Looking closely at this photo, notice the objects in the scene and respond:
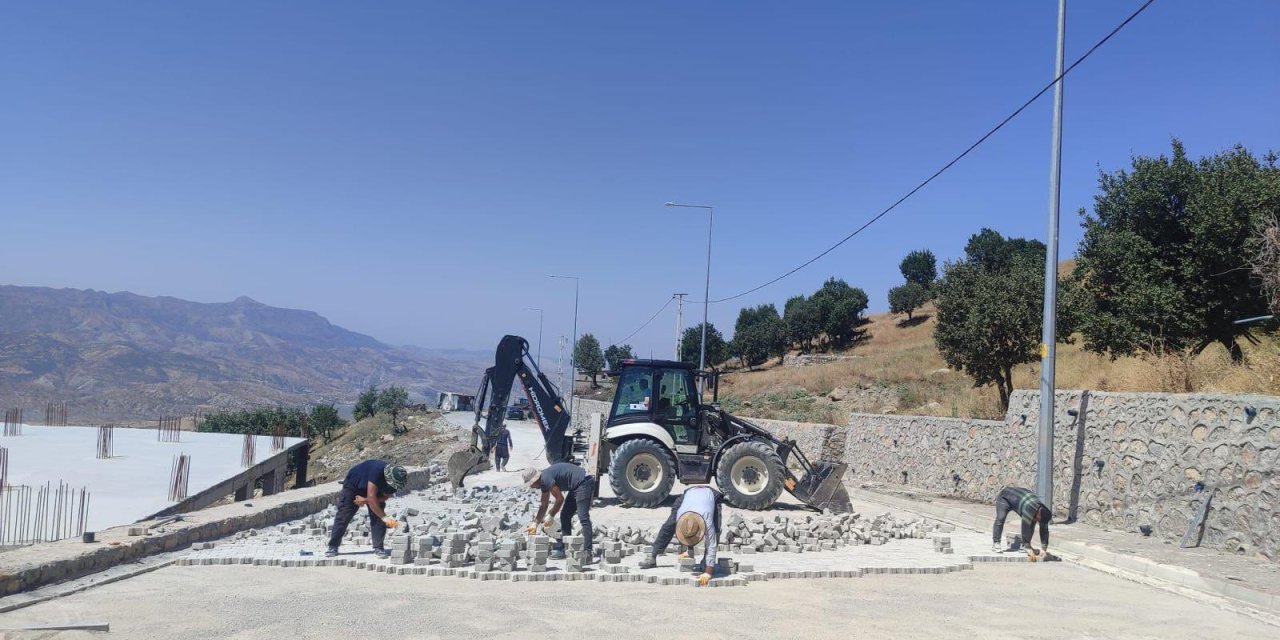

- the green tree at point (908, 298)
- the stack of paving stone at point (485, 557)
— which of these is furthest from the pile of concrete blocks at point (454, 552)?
the green tree at point (908, 298)

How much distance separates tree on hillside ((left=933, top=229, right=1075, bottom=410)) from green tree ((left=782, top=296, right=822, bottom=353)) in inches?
2043

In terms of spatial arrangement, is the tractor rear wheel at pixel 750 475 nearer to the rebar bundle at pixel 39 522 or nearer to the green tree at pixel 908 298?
the rebar bundle at pixel 39 522

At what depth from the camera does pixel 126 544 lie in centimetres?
1041

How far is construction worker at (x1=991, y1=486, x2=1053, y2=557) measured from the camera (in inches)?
473

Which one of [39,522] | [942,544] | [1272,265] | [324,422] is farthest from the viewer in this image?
[324,422]

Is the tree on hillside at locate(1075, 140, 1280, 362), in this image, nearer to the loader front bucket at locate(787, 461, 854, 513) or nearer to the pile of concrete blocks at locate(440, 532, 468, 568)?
the loader front bucket at locate(787, 461, 854, 513)

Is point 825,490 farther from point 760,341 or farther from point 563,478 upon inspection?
point 760,341

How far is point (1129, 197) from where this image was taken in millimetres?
23109

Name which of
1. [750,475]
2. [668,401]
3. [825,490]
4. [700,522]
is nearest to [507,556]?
[700,522]

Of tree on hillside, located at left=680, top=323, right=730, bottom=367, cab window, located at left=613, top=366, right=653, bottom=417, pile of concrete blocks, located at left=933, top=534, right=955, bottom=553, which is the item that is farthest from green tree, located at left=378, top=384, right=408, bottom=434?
pile of concrete blocks, located at left=933, top=534, right=955, bottom=553

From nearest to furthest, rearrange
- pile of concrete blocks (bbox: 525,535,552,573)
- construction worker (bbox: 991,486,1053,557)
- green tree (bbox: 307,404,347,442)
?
pile of concrete blocks (bbox: 525,535,552,573)
construction worker (bbox: 991,486,1053,557)
green tree (bbox: 307,404,347,442)

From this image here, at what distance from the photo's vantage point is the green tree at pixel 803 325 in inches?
3223

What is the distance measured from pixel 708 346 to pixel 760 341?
18.0 feet

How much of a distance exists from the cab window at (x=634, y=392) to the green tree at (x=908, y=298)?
69.7 metres
